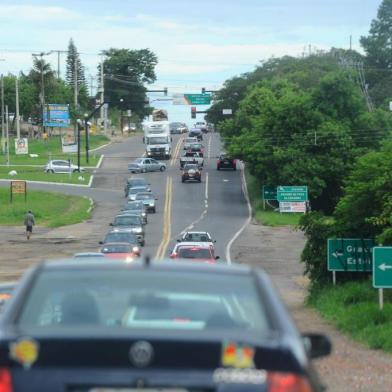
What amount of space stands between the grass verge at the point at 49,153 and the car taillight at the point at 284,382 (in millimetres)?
98535

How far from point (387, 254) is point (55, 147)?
348 feet

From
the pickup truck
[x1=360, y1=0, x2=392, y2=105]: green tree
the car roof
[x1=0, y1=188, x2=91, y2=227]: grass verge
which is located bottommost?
[x1=0, y1=188, x2=91, y2=227]: grass verge

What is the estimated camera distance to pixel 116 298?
6.70 m

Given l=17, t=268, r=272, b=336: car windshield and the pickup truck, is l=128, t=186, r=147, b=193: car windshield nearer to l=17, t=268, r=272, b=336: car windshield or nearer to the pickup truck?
the pickup truck

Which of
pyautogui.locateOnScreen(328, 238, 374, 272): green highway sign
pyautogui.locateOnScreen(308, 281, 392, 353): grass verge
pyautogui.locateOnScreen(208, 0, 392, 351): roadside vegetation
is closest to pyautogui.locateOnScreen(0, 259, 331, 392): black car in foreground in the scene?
pyautogui.locateOnScreen(308, 281, 392, 353): grass verge

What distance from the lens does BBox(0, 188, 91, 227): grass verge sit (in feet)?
215

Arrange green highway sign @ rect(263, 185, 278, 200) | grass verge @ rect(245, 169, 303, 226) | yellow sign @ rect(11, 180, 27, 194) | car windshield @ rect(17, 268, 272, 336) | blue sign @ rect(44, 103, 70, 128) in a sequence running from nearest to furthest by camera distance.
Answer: car windshield @ rect(17, 268, 272, 336) → grass verge @ rect(245, 169, 303, 226) → green highway sign @ rect(263, 185, 278, 200) → yellow sign @ rect(11, 180, 27, 194) → blue sign @ rect(44, 103, 70, 128)

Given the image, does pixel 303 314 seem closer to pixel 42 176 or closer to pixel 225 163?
pixel 42 176

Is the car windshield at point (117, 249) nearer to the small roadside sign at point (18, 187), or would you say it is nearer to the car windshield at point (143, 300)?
the car windshield at point (143, 300)

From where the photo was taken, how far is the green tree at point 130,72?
179875mm

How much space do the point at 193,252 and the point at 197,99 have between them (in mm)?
91659

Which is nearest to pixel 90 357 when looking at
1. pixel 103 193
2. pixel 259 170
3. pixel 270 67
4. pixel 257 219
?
pixel 257 219

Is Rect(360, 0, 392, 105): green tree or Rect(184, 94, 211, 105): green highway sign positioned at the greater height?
Rect(360, 0, 392, 105): green tree

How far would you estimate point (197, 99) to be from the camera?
126312mm
